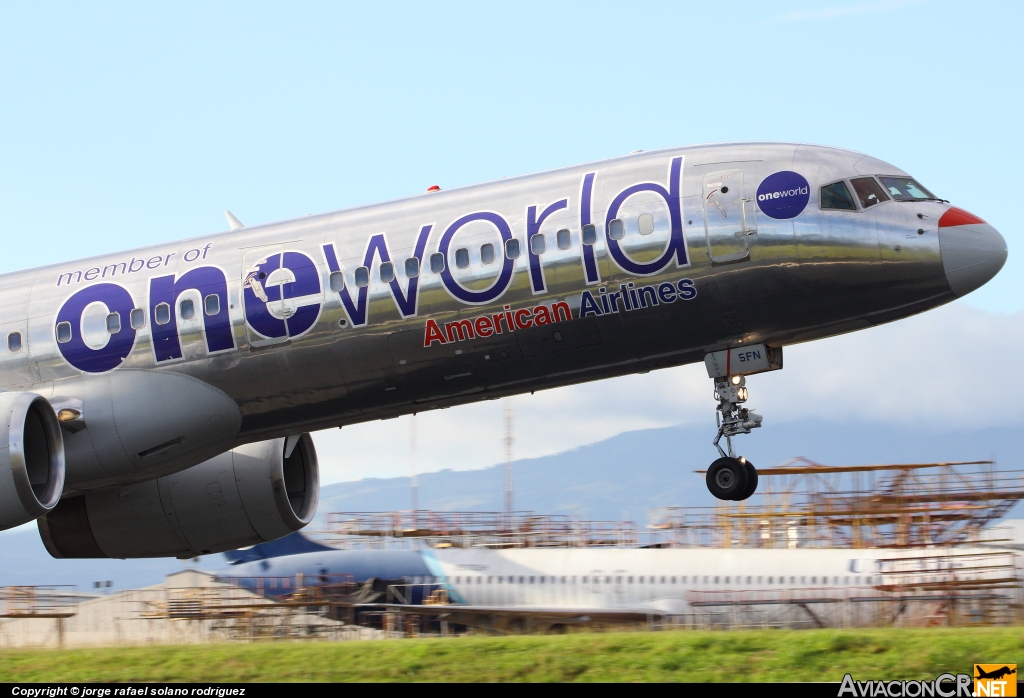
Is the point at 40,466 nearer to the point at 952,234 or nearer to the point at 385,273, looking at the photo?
the point at 385,273

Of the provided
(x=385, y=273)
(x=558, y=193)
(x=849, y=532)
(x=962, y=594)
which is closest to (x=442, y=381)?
(x=385, y=273)

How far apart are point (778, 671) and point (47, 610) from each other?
28893 millimetres

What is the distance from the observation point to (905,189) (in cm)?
1950

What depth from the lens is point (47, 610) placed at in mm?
39344

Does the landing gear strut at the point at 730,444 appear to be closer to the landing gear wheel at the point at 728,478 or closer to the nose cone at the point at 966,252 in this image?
the landing gear wheel at the point at 728,478

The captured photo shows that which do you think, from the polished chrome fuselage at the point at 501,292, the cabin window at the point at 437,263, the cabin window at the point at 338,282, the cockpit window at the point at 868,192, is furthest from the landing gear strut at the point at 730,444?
the cabin window at the point at 338,282

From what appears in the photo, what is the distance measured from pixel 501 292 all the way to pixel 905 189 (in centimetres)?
623

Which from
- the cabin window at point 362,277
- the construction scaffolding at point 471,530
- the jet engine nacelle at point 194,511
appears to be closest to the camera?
the cabin window at point 362,277

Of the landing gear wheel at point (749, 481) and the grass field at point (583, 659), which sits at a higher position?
the landing gear wheel at point (749, 481)

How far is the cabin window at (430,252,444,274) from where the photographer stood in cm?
2014

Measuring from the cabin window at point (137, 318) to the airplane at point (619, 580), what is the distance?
20.7m

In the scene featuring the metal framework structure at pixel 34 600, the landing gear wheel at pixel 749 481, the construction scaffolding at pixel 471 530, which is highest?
the construction scaffolding at pixel 471 530

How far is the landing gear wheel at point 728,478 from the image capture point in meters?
20.1

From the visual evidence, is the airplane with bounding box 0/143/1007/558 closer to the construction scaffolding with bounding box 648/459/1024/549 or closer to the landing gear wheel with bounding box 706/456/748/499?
the landing gear wheel with bounding box 706/456/748/499
